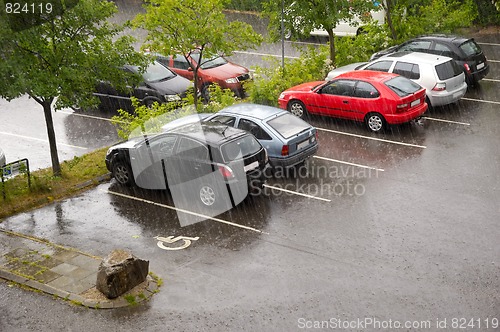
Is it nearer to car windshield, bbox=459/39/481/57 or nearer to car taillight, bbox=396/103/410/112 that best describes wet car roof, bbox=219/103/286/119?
car taillight, bbox=396/103/410/112

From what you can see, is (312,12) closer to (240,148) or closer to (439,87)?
(439,87)

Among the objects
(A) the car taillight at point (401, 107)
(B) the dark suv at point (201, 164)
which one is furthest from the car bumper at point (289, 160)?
(A) the car taillight at point (401, 107)

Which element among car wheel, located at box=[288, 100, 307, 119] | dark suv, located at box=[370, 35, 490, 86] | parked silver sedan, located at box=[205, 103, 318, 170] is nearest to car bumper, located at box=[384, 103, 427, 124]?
car wheel, located at box=[288, 100, 307, 119]

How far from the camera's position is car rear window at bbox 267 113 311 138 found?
1675 centimetres

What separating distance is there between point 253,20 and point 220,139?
20.8 metres

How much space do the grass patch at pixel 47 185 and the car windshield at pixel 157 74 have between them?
16.9ft

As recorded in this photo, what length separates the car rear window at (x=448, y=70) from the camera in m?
20.7

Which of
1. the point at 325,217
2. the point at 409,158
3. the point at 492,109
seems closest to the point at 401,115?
the point at 409,158

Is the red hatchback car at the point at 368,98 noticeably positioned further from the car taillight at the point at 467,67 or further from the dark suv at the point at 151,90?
the dark suv at the point at 151,90

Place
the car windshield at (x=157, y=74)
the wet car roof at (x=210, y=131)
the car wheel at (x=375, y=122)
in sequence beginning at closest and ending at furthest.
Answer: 1. the wet car roof at (x=210, y=131)
2. the car wheel at (x=375, y=122)
3. the car windshield at (x=157, y=74)

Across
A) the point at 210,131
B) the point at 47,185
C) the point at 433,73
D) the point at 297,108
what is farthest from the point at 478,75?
the point at 47,185

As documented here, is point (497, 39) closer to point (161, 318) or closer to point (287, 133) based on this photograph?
point (287, 133)

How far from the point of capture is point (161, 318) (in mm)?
11281

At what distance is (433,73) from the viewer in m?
20.6
